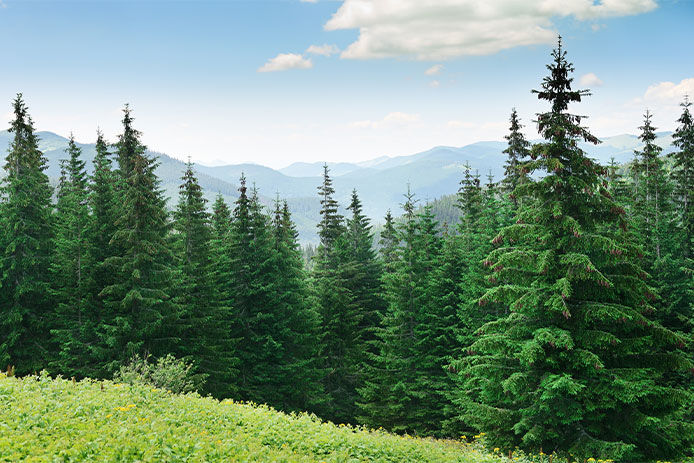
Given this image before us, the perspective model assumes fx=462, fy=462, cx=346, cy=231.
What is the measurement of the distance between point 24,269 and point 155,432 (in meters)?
22.5

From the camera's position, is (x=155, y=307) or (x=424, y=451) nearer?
(x=424, y=451)

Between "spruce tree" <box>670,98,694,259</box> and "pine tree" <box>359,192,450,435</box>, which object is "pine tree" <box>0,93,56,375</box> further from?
"spruce tree" <box>670,98,694,259</box>

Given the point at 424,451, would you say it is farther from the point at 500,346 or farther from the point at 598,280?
the point at 598,280

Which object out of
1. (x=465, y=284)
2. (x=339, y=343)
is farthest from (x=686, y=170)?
(x=339, y=343)

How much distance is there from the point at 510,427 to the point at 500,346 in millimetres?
2698

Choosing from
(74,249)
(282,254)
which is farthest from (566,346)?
(74,249)

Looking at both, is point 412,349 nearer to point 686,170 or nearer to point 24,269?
point 24,269

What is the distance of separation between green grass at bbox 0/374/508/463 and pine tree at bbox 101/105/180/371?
9310mm

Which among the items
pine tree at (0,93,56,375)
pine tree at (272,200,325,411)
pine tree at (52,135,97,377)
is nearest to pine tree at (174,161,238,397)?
pine tree at (272,200,325,411)

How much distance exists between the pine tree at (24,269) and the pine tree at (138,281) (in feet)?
16.5

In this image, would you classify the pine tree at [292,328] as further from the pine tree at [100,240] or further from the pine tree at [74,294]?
the pine tree at [74,294]

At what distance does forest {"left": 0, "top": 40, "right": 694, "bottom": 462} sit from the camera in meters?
13.8

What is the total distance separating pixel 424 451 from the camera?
39.7ft

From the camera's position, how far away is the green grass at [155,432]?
838 centimetres
